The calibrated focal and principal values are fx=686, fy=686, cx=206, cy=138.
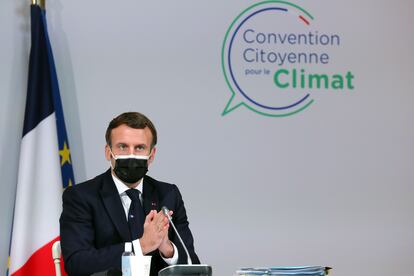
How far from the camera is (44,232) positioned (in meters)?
4.00

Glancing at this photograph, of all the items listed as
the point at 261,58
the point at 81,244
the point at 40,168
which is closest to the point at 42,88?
the point at 40,168

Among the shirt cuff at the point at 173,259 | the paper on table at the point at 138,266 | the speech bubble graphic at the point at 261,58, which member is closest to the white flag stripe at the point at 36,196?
the speech bubble graphic at the point at 261,58

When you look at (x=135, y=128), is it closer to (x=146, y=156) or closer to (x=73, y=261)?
(x=146, y=156)

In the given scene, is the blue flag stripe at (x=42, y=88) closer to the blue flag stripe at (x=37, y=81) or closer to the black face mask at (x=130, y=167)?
the blue flag stripe at (x=37, y=81)

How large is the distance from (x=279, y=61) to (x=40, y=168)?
5.62 feet

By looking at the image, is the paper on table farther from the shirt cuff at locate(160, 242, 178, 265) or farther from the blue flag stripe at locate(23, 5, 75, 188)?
the blue flag stripe at locate(23, 5, 75, 188)

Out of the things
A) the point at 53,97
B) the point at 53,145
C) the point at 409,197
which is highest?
the point at 53,97

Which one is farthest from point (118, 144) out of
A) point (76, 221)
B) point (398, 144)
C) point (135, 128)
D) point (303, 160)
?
point (398, 144)

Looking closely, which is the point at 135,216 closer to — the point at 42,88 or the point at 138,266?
the point at 138,266

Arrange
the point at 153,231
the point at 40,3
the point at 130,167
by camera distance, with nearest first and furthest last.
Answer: the point at 153,231
the point at 130,167
the point at 40,3

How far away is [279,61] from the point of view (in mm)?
4590

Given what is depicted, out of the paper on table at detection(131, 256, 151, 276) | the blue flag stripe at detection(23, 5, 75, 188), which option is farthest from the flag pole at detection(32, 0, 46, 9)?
the paper on table at detection(131, 256, 151, 276)

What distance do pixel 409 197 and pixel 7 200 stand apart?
8.75 feet

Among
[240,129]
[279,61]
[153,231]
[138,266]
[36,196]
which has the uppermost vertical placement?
[279,61]
